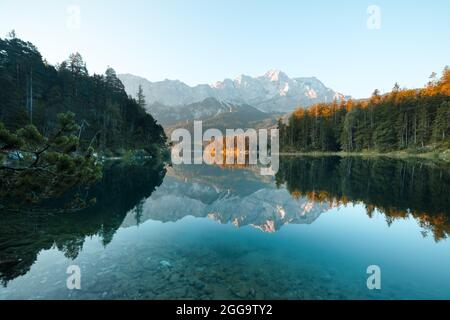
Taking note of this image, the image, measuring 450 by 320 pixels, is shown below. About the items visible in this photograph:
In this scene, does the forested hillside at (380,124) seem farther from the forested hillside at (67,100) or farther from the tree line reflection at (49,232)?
the tree line reflection at (49,232)

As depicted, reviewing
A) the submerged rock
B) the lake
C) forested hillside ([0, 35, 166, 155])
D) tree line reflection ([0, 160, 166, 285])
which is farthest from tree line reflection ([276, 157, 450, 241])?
forested hillside ([0, 35, 166, 155])

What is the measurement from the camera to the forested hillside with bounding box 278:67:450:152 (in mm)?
79688

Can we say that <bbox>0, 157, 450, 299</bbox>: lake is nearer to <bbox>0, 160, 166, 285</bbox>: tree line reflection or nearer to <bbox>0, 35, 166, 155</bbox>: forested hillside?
<bbox>0, 160, 166, 285</bbox>: tree line reflection

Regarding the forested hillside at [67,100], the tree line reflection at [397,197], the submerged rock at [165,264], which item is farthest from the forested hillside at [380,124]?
the submerged rock at [165,264]

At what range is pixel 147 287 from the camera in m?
8.99

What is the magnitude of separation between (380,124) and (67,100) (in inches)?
4080

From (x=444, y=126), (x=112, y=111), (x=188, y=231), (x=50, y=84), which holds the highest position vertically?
(x=50, y=84)

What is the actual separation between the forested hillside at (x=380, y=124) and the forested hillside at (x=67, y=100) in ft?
231

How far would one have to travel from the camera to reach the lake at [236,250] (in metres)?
8.89

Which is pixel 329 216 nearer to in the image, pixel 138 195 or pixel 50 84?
pixel 138 195

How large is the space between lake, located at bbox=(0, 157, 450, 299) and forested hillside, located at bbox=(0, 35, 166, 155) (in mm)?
39114

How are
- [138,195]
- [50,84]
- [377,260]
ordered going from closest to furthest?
[377,260] → [138,195] → [50,84]

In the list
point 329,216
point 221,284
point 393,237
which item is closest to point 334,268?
point 221,284
